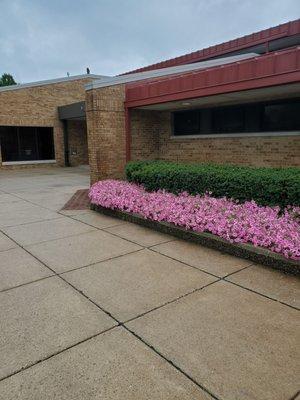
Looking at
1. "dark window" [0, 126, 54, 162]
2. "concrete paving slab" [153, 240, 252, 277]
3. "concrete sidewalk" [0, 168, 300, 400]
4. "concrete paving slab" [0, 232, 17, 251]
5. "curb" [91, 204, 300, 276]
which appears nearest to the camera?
"concrete sidewalk" [0, 168, 300, 400]

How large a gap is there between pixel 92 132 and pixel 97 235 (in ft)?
16.4

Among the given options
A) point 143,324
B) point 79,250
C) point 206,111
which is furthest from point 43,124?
point 143,324

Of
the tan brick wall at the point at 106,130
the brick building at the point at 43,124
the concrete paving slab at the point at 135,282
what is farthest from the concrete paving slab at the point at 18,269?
the brick building at the point at 43,124

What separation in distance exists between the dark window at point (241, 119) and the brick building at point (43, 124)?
826 centimetres

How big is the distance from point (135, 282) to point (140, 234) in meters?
2.12

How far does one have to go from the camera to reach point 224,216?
582cm

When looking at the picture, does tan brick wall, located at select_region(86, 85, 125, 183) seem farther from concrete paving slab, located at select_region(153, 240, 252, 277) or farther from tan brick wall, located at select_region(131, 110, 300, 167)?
concrete paving slab, located at select_region(153, 240, 252, 277)

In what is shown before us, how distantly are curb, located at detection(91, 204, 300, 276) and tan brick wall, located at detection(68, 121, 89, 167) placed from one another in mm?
15975

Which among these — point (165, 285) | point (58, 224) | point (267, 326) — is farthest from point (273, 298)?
point (58, 224)

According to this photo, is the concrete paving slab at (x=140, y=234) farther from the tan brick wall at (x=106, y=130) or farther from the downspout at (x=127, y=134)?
the downspout at (x=127, y=134)

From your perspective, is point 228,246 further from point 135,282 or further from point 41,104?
point 41,104

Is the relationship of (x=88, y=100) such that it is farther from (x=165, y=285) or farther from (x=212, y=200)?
(x=165, y=285)

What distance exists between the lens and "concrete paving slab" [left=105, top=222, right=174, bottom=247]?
5.86 m

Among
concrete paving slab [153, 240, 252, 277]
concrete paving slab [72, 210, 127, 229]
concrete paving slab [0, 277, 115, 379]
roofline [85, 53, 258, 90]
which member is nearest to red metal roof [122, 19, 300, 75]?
roofline [85, 53, 258, 90]
